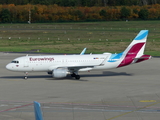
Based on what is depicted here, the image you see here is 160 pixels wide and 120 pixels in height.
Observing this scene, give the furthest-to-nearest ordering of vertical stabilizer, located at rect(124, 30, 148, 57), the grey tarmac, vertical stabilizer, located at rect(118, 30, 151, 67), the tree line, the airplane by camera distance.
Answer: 1. the tree line
2. vertical stabilizer, located at rect(124, 30, 148, 57)
3. vertical stabilizer, located at rect(118, 30, 151, 67)
4. the airplane
5. the grey tarmac

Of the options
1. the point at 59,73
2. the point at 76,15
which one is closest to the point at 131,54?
the point at 59,73

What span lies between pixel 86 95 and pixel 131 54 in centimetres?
1377

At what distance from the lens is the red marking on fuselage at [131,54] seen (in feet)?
157

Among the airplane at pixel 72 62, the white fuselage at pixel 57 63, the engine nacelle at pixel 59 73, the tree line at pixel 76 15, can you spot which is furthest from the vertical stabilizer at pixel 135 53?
the tree line at pixel 76 15

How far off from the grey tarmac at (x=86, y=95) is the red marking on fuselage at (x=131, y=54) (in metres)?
2.39

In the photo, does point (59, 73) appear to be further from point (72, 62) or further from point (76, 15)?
point (76, 15)

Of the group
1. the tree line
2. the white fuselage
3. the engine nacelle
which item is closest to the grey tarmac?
the engine nacelle

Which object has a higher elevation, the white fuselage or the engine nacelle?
the white fuselage

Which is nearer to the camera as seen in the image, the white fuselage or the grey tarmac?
the grey tarmac

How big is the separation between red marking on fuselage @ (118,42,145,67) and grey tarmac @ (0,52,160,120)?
7.84 feet

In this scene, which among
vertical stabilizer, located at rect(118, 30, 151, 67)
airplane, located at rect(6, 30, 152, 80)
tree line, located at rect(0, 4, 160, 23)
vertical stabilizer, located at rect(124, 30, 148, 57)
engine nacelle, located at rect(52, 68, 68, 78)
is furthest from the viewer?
tree line, located at rect(0, 4, 160, 23)

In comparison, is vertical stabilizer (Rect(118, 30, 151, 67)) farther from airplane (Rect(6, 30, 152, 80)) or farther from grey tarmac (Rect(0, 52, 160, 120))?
grey tarmac (Rect(0, 52, 160, 120))

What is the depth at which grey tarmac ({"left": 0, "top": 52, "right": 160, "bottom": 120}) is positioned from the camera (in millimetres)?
29328

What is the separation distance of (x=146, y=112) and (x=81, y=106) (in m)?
6.24
